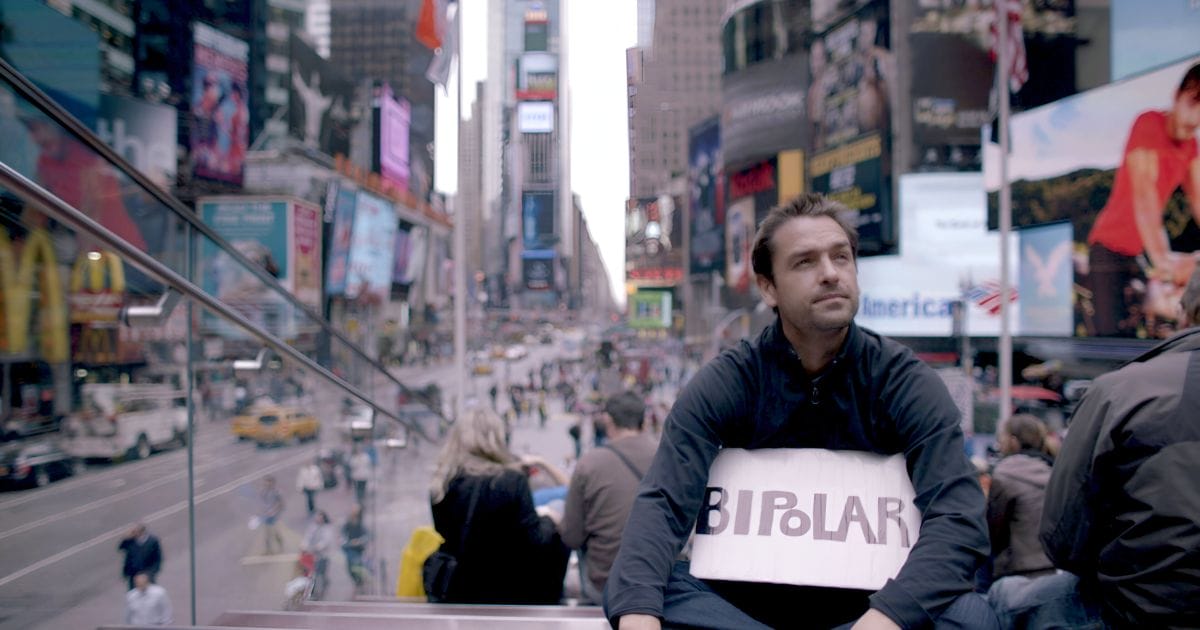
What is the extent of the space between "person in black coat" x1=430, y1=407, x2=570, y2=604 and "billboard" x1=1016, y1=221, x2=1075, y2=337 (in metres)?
18.6

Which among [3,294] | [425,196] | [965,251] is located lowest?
[3,294]

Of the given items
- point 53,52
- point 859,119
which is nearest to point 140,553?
point 53,52

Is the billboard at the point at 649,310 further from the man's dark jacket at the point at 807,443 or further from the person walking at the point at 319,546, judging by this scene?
the man's dark jacket at the point at 807,443

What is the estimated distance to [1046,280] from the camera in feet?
61.3

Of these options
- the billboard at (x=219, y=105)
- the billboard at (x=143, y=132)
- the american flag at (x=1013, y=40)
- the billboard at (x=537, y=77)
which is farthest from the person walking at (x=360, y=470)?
the billboard at (x=219, y=105)

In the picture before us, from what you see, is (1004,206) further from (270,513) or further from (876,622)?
(876,622)

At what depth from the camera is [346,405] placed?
15.4ft

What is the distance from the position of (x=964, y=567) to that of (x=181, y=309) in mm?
2565

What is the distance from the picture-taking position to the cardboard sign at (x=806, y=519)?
4.50 feet

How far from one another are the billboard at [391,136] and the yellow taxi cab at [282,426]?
113ft

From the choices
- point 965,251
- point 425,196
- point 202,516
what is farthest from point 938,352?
point 425,196

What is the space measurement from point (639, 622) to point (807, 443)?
47 cm

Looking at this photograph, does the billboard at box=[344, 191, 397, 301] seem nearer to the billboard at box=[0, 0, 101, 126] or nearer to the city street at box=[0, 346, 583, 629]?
the billboard at box=[0, 0, 101, 126]

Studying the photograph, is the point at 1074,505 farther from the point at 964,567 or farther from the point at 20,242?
the point at 20,242
